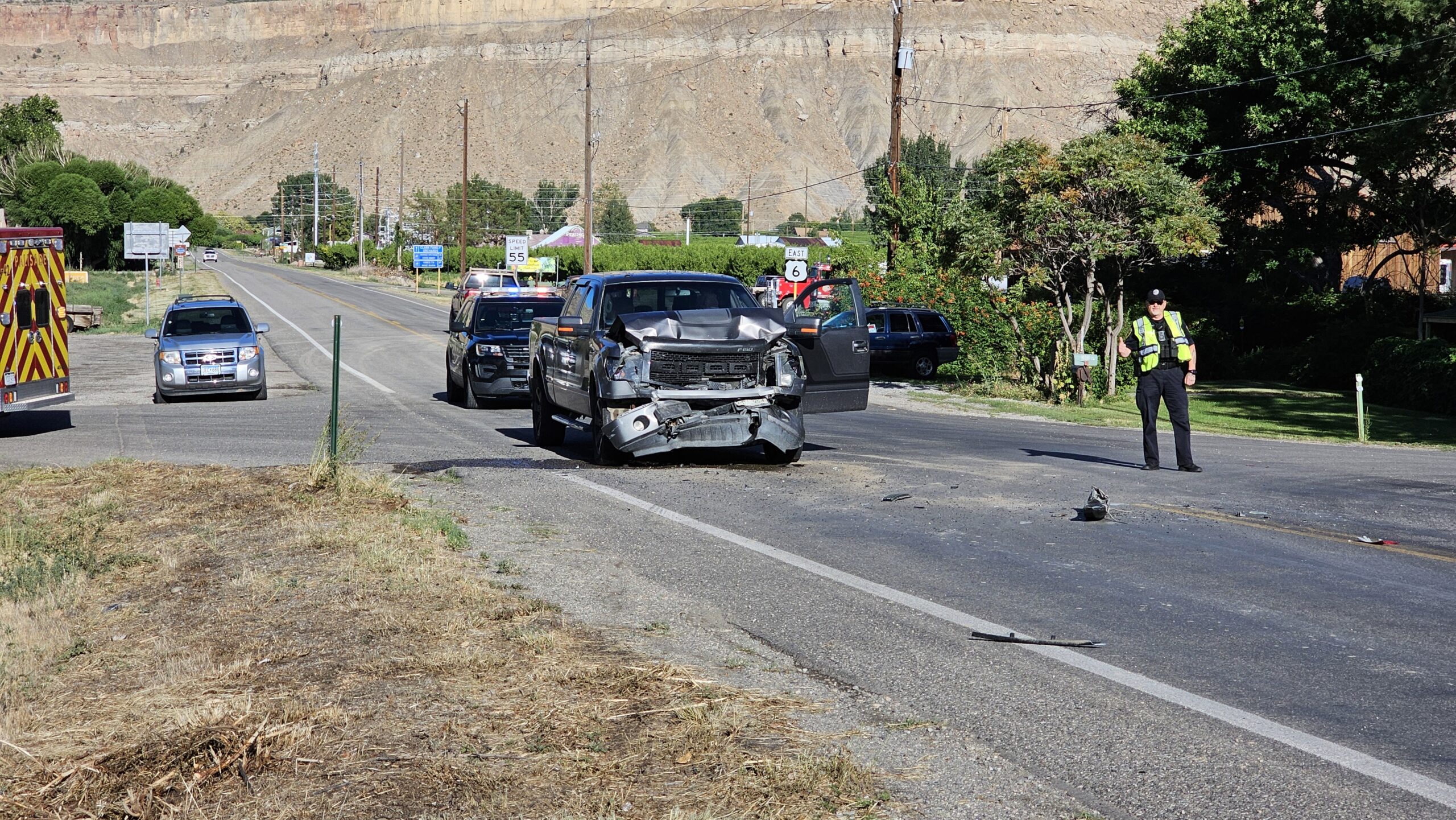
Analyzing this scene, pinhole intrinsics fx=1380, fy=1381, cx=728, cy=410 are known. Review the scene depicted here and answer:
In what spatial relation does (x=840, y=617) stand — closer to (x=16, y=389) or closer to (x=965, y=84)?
(x=16, y=389)

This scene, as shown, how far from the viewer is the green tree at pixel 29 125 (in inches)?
4277

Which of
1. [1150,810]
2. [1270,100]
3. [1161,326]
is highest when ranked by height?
[1270,100]

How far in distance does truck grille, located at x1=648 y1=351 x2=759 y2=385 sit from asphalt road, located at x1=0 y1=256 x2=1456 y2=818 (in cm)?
96

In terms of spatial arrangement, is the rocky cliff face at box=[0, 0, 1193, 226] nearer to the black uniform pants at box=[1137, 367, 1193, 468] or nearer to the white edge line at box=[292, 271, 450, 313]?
the white edge line at box=[292, 271, 450, 313]

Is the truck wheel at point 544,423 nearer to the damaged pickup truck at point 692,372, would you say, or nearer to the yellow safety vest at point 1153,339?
the damaged pickup truck at point 692,372

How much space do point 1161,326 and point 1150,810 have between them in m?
10.5

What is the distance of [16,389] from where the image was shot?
1803 cm

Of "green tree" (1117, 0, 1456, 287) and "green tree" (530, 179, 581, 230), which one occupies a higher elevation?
"green tree" (530, 179, 581, 230)

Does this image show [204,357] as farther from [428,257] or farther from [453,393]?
[428,257]

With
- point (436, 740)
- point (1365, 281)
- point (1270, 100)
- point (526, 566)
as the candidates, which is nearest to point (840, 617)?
point (526, 566)

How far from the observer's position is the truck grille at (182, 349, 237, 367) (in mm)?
23188

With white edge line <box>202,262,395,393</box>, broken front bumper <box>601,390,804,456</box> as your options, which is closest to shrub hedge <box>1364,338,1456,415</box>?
broken front bumper <box>601,390,804,456</box>

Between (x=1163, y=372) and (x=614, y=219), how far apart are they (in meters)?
135

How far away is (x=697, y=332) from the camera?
523 inches
